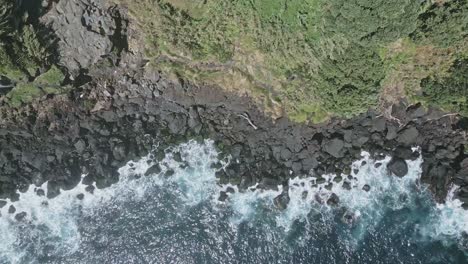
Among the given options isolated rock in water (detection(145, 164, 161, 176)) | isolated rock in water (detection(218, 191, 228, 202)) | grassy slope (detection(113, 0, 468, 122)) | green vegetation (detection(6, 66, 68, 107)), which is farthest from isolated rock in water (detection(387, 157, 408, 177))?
green vegetation (detection(6, 66, 68, 107))

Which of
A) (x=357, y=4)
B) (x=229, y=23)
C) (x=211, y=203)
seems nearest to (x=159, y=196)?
(x=211, y=203)

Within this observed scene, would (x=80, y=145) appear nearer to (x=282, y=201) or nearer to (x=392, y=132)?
(x=282, y=201)

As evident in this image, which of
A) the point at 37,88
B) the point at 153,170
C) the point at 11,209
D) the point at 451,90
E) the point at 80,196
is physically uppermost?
the point at 451,90

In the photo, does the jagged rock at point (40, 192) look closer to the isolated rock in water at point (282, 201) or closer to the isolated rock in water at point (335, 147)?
the isolated rock in water at point (282, 201)

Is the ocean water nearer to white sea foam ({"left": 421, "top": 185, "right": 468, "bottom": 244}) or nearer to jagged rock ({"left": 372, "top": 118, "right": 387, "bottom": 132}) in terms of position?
white sea foam ({"left": 421, "top": 185, "right": 468, "bottom": 244})

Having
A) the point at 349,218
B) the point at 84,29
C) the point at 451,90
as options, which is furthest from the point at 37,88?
the point at 451,90
